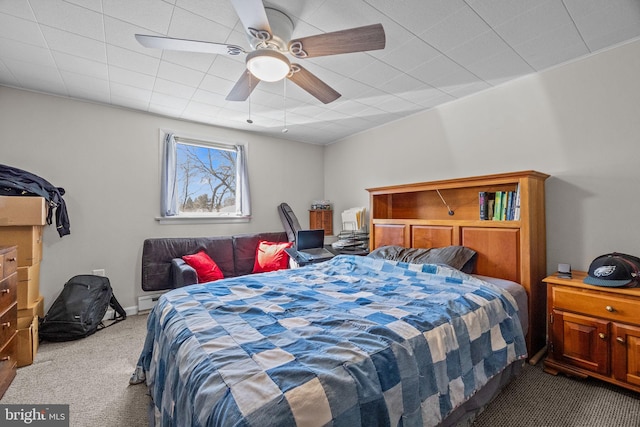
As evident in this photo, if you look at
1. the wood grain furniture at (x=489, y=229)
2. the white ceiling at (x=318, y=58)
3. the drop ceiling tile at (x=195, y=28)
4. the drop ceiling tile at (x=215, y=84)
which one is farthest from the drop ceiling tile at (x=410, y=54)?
the drop ceiling tile at (x=215, y=84)

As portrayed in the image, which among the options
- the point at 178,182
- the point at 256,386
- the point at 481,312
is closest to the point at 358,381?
the point at 256,386

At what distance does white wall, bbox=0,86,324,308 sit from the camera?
2.82m

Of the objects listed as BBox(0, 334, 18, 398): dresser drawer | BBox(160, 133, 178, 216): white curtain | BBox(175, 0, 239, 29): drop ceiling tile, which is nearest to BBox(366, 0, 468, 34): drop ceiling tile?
BBox(175, 0, 239, 29): drop ceiling tile

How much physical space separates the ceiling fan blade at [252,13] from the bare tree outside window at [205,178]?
2684 millimetres

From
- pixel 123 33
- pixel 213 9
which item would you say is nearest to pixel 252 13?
pixel 213 9

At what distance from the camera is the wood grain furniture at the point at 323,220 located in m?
4.66

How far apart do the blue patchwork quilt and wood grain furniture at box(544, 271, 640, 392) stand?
0.49 meters

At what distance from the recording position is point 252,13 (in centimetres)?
142

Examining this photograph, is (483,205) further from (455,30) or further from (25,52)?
(25,52)

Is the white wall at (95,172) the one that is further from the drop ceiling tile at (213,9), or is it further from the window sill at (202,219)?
the drop ceiling tile at (213,9)

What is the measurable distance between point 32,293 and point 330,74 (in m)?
3.37

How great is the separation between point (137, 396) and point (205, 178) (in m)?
2.81

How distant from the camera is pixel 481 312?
5.35 feet

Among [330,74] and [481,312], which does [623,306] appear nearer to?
[481,312]
